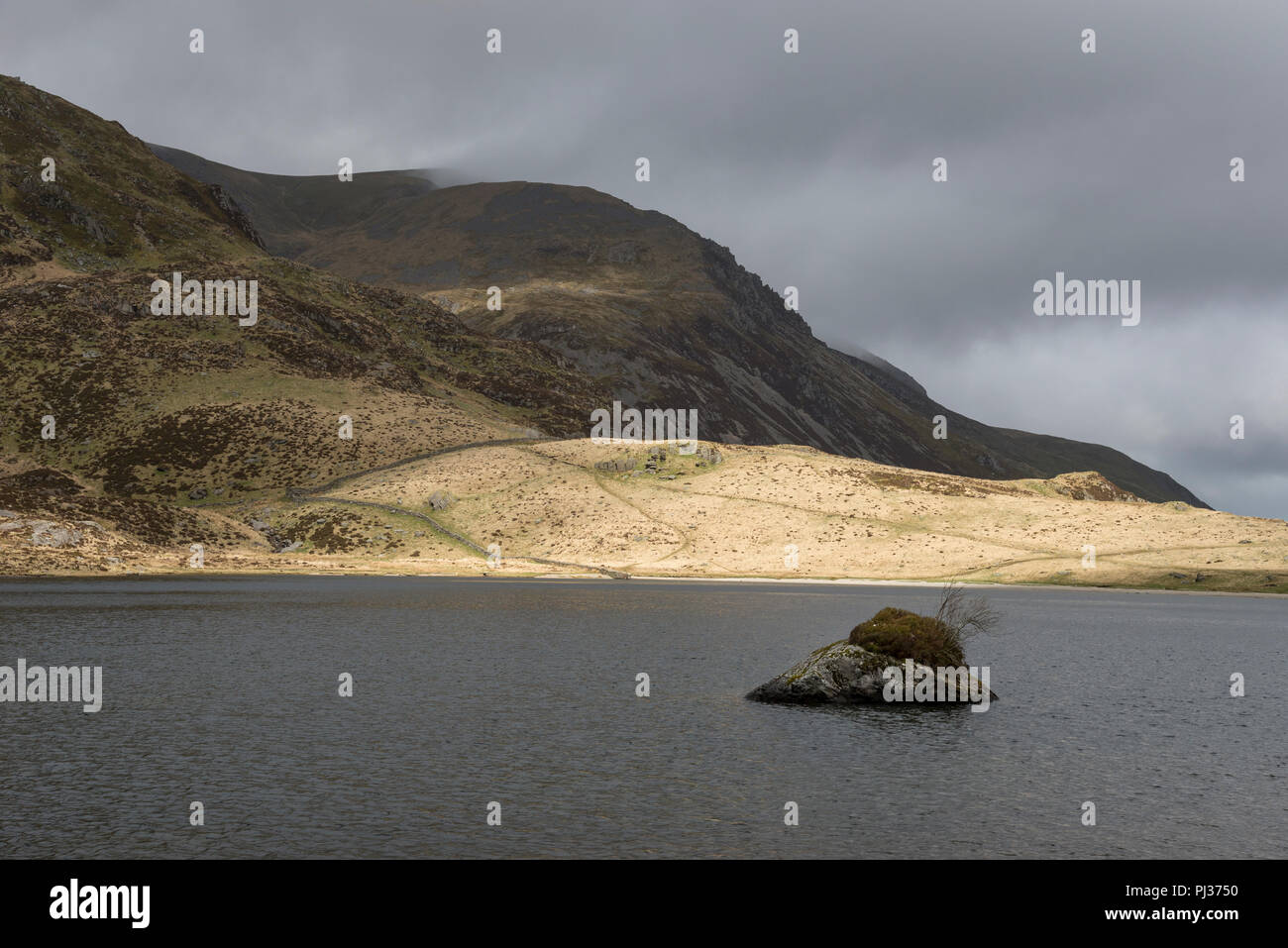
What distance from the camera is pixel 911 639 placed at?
117 ft

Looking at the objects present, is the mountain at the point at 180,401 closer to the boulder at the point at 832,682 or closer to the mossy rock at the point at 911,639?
the boulder at the point at 832,682

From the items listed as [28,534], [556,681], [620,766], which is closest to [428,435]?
[28,534]

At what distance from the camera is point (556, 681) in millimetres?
37156

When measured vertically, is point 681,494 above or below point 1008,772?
above

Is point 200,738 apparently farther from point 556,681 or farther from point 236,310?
point 236,310

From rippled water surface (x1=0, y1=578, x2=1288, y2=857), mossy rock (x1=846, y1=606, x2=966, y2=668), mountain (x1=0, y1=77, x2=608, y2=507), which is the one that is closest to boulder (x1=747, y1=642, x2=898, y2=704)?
mossy rock (x1=846, y1=606, x2=966, y2=668)

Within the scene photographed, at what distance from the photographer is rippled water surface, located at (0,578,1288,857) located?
61.8ft

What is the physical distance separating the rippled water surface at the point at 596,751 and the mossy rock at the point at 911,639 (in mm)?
2507

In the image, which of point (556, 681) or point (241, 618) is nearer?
point (556, 681)

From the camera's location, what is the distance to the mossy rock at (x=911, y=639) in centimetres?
3556

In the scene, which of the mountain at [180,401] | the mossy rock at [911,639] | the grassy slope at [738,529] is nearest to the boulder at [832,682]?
the mossy rock at [911,639]

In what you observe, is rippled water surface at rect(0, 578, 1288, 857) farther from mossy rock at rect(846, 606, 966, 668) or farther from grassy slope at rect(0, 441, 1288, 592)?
grassy slope at rect(0, 441, 1288, 592)
